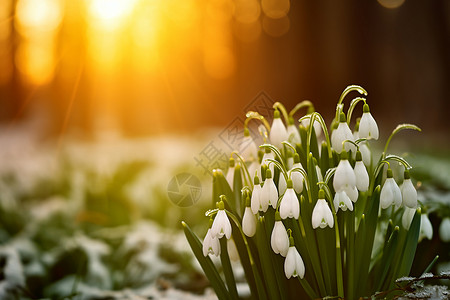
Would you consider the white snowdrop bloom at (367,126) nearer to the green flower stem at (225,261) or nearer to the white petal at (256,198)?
the white petal at (256,198)

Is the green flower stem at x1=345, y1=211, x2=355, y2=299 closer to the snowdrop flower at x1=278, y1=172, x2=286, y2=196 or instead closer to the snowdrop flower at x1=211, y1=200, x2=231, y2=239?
the snowdrop flower at x1=278, y1=172, x2=286, y2=196

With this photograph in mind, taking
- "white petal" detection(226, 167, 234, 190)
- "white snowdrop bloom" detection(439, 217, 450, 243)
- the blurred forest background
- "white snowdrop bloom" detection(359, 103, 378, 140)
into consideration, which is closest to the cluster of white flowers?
"white snowdrop bloom" detection(359, 103, 378, 140)

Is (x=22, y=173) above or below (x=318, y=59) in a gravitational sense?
below

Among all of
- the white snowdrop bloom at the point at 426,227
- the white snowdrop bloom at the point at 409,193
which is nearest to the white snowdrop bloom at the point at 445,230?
the white snowdrop bloom at the point at 426,227

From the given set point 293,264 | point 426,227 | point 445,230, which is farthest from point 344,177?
point 445,230

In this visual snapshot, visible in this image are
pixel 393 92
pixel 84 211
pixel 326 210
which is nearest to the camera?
pixel 326 210

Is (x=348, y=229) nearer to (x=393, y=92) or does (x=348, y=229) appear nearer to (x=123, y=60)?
(x=393, y=92)

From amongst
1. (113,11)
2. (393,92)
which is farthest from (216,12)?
(393,92)
